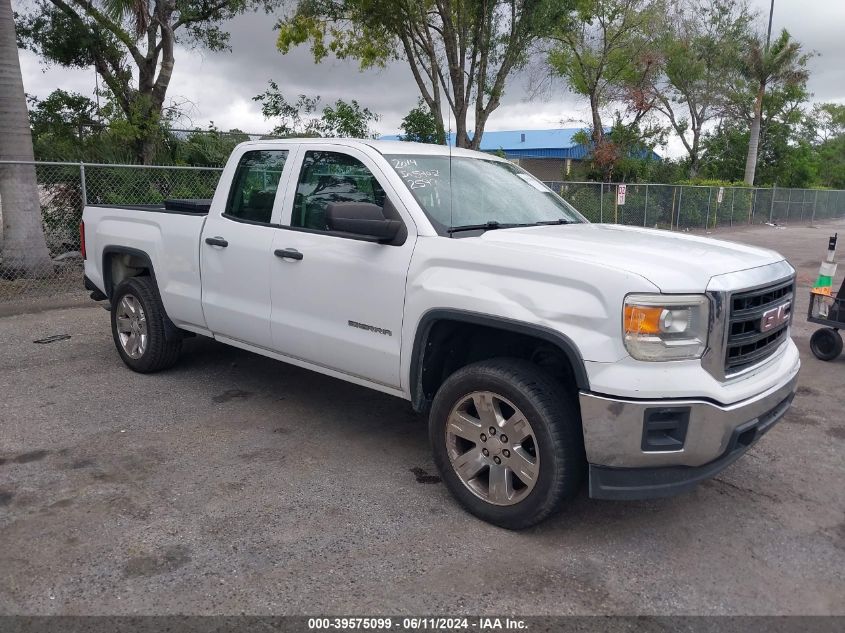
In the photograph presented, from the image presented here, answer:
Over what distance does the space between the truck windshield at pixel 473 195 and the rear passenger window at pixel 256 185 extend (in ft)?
3.31

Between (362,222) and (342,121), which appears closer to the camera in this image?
(362,222)

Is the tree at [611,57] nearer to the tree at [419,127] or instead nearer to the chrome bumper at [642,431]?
the tree at [419,127]

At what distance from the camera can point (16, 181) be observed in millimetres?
9906

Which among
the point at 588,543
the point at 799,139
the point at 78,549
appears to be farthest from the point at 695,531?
the point at 799,139

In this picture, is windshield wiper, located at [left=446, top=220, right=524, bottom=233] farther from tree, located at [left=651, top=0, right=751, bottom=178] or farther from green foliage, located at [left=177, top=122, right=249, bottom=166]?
tree, located at [left=651, top=0, right=751, bottom=178]

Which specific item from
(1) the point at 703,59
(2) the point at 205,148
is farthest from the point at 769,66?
(2) the point at 205,148

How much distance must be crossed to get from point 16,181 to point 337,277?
770 centimetres

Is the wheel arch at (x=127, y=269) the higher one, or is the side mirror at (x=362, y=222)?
the side mirror at (x=362, y=222)

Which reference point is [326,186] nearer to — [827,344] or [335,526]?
[335,526]

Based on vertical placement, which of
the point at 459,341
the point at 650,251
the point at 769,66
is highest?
the point at 769,66

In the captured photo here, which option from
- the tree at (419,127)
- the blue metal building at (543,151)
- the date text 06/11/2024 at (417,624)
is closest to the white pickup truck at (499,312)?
the date text 06/11/2024 at (417,624)

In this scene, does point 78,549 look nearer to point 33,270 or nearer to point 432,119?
point 33,270

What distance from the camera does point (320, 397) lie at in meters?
5.67

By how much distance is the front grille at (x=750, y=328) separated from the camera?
3.37 meters
